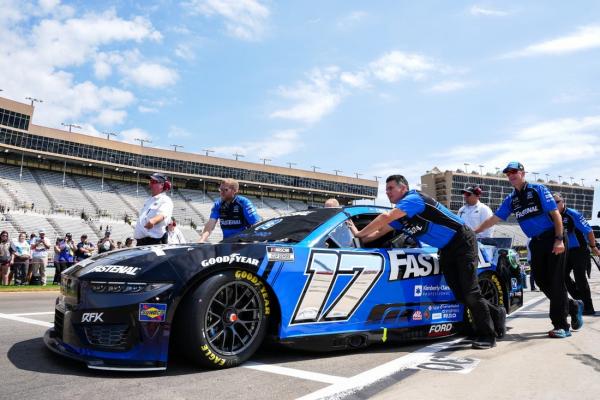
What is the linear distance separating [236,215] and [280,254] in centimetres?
276

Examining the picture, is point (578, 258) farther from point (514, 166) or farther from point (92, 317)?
point (92, 317)

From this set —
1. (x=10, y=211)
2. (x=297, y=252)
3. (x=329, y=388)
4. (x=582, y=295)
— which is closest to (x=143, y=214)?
(x=297, y=252)

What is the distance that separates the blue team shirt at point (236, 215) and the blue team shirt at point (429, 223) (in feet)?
7.50

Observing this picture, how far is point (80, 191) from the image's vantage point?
46.0 m

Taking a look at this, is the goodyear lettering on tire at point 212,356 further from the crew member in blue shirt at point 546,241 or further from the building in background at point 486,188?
the building in background at point 486,188

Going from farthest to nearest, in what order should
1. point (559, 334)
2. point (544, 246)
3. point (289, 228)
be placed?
point (544, 246) < point (559, 334) < point (289, 228)

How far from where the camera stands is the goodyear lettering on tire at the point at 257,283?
3457mm

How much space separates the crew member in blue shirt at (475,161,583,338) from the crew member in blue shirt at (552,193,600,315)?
5.00 ft

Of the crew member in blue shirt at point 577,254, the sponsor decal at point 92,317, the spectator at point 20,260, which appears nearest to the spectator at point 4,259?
the spectator at point 20,260

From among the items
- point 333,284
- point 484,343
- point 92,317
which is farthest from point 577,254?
point 92,317

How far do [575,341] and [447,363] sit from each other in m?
1.79

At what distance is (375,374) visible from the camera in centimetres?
331

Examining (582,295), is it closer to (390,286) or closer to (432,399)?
(390,286)

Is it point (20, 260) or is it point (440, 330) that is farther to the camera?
point (20, 260)
